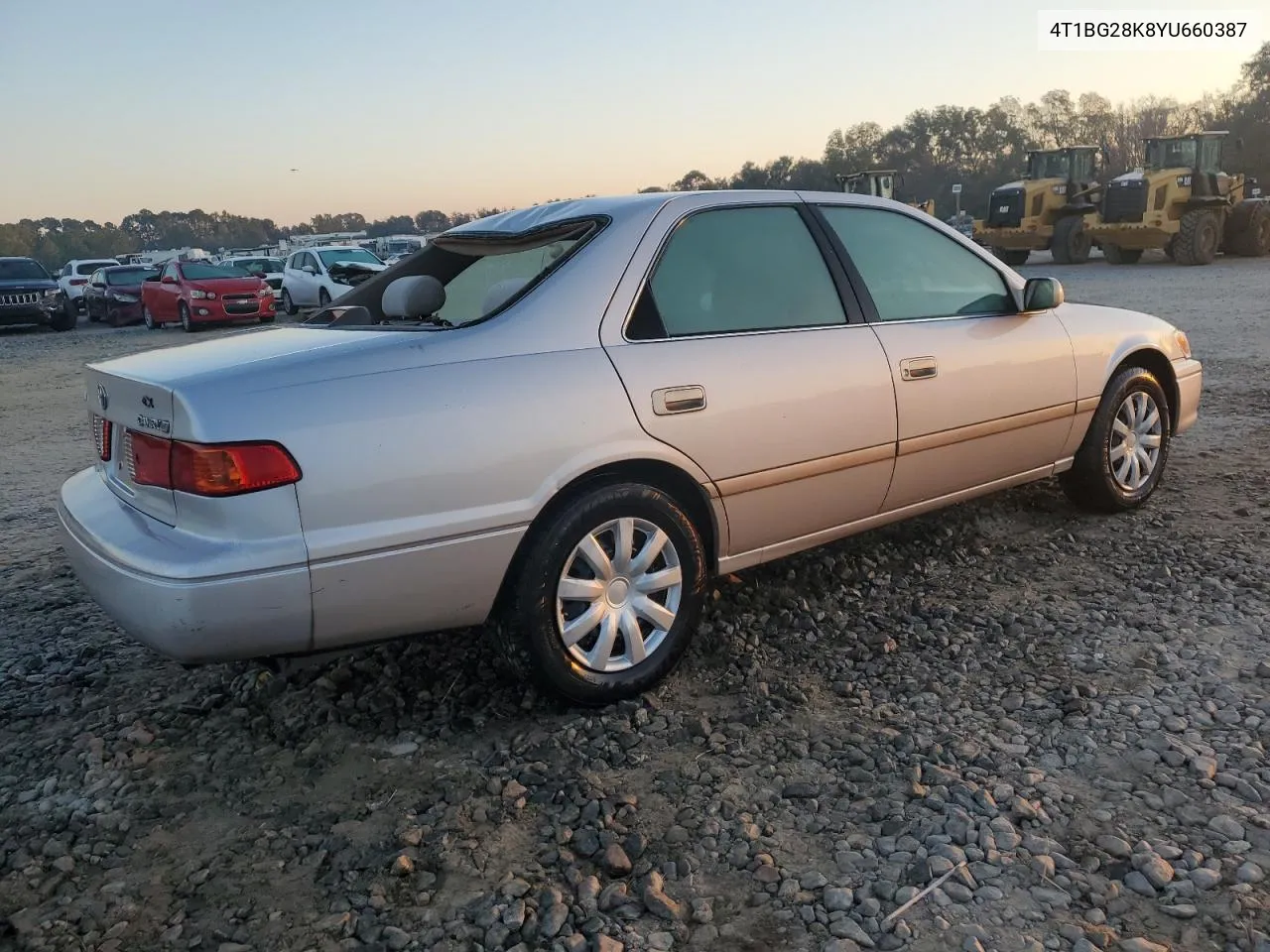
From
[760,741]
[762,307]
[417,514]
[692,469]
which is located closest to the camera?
[417,514]

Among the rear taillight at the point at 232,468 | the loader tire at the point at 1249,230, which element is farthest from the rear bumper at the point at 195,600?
the loader tire at the point at 1249,230

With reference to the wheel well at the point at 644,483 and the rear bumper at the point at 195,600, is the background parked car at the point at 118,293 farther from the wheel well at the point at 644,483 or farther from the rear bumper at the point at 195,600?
the wheel well at the point at 644,483

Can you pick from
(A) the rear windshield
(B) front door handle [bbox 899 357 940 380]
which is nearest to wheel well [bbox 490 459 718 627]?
(A) the rear windshield

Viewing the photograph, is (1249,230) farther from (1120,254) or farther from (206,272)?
(206,272)

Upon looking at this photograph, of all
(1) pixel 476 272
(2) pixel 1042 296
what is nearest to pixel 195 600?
(1) pixel 476 272

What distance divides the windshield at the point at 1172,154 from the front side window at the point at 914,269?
2010 centimetres

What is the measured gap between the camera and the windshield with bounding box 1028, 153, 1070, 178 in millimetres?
23406

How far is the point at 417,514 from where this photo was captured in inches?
103

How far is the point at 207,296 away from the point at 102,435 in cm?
1792

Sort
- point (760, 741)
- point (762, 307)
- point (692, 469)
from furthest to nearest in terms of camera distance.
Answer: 1. point (762, 307)
2. point (692, 469)
3. point (760, 741)

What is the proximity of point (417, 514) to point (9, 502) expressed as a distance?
4670mm

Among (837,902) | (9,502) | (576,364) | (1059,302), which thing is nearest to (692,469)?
(576,364)

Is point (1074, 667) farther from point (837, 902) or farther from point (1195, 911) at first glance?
point (837, 902)

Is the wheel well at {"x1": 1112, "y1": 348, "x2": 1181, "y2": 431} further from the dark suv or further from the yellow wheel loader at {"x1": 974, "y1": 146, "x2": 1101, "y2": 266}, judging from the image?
the dark suv
